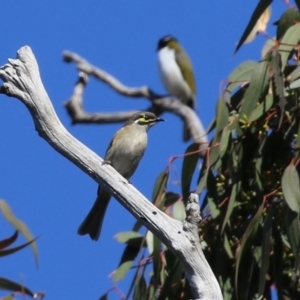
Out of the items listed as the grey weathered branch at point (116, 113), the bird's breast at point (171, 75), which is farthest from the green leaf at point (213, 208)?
the bird's breast at point (171, 75)

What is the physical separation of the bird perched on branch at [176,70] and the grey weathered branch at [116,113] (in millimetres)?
1470

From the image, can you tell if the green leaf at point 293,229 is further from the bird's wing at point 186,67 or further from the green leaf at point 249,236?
the bird's wing at point 186,67

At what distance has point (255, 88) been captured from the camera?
4.92 metres

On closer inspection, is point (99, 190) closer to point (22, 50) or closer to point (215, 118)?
point (215, 118)

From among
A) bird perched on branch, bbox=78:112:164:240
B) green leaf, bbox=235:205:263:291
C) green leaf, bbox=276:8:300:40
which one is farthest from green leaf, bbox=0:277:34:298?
green leaf, bbox=276:8:300:40

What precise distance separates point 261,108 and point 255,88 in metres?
0.10

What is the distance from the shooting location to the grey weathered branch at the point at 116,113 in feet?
27.2

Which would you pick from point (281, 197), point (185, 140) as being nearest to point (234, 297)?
point (281, 197)

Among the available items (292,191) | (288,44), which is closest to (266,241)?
(292,191)

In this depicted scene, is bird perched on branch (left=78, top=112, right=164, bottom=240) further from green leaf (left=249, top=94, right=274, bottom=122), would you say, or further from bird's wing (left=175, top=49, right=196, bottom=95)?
bird's wing (left=175, top=49, right=196, bottom=95)

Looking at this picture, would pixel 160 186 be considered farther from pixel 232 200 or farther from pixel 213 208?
pixel 232 200

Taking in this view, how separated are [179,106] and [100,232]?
11.3 feet

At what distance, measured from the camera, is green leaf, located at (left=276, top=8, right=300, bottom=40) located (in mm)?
5250

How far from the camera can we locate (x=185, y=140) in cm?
802
